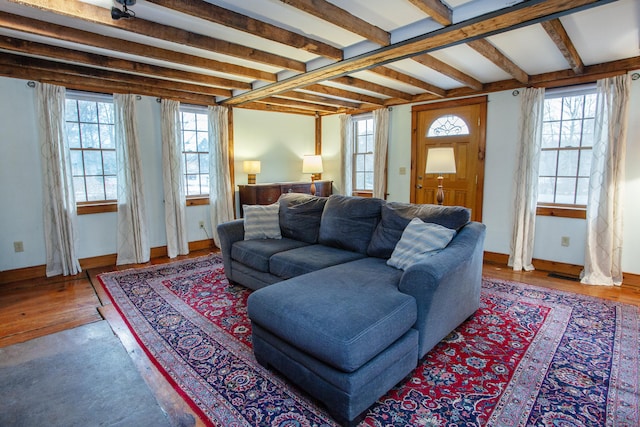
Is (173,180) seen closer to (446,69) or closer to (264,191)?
(264,191)

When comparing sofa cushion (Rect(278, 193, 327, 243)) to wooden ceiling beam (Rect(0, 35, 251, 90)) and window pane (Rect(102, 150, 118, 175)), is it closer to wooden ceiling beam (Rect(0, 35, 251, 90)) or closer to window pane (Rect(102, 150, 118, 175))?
wooden ceiling beam (Rect(0, 35, 251, 90))

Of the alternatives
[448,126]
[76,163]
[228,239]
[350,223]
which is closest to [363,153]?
[448,126]

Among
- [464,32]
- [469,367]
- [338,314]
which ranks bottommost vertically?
[469,367]

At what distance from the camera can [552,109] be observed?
4.18m

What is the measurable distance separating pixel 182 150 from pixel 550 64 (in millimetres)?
4820

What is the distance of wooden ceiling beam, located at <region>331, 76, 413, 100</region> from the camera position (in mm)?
4145

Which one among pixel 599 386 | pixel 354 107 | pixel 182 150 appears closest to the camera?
pixel 599 386

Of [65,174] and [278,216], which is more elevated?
[65,174]

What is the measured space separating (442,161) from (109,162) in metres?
4.23

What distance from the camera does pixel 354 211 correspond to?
3.26m

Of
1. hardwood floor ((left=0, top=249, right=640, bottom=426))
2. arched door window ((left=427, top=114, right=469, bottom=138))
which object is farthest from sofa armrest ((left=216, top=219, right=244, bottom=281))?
arched door window ((left=427, top=114, right=469, bottom=138))

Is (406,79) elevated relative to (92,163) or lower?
elevated

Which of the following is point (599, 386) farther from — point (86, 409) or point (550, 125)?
point (550, 125)

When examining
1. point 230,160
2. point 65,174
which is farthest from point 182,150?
point 65,174
